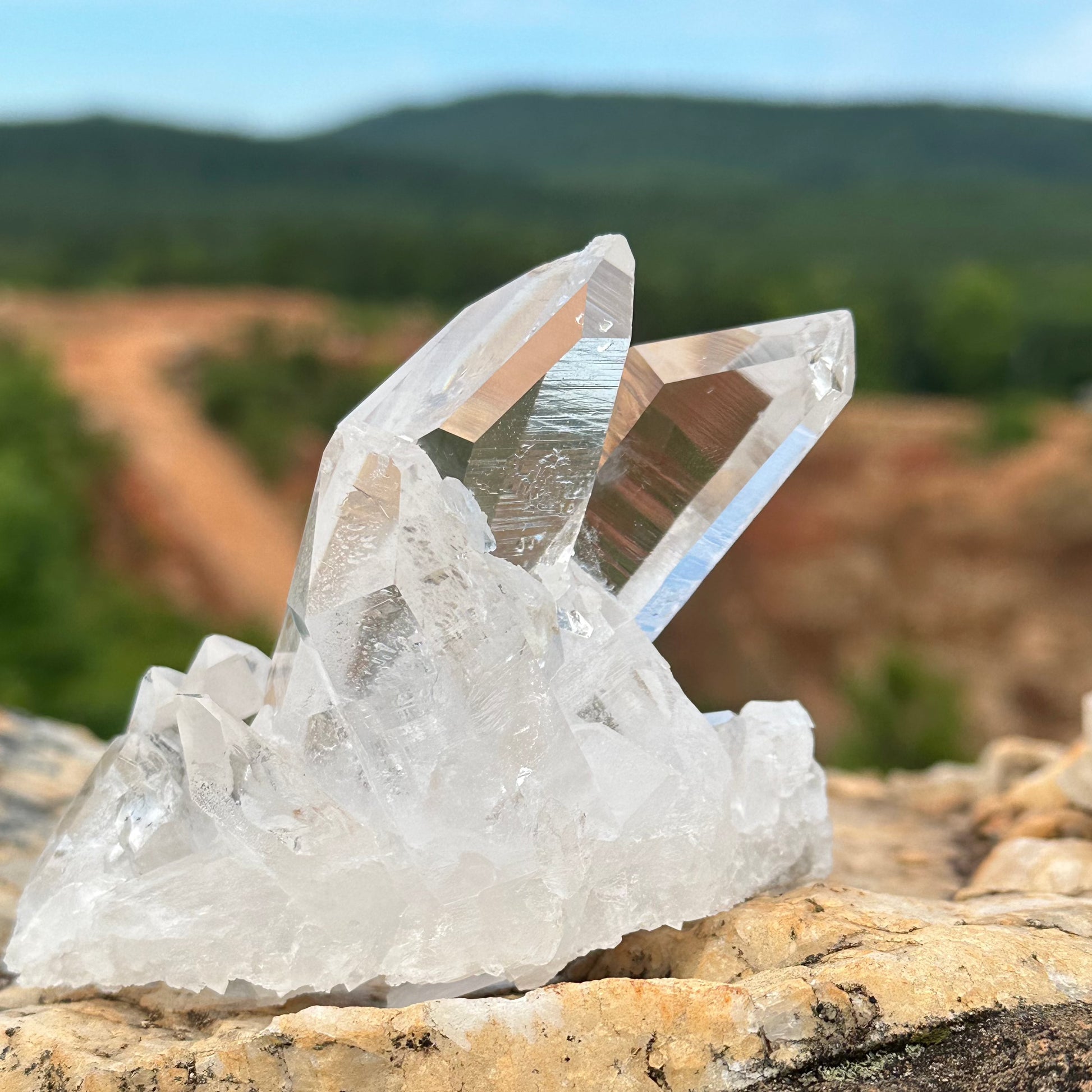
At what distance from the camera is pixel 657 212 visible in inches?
2061

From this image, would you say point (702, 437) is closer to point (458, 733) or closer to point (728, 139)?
point (458, 733)

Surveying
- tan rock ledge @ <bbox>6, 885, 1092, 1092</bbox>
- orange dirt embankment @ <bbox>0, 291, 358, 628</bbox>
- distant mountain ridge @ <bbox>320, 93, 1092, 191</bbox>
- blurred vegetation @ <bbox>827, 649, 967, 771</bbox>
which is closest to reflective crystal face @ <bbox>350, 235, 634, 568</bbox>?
tan rock ledge @ <bbox>6, 885, 1092, 1092</bbox>

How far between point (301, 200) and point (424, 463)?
58442 millimetres

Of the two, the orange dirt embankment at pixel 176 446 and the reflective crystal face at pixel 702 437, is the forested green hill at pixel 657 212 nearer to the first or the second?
the orange dirt embankment at pixel 176 446

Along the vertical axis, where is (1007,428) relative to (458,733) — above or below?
above

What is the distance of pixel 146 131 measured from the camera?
65.3 metres

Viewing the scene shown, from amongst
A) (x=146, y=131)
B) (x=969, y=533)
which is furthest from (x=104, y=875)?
(x=146, y=131)

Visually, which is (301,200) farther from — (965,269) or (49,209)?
(965,269)

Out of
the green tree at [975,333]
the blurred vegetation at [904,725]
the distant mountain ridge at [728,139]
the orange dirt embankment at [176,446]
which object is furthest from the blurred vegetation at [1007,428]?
the distant mountain ridge at [728,139]

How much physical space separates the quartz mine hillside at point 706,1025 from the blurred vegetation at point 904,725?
5.62m

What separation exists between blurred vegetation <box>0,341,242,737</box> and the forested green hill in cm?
1169

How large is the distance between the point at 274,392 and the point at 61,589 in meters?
12.4

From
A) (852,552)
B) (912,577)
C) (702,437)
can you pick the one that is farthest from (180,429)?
(702,437)

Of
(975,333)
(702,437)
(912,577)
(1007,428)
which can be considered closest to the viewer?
(702,437)
